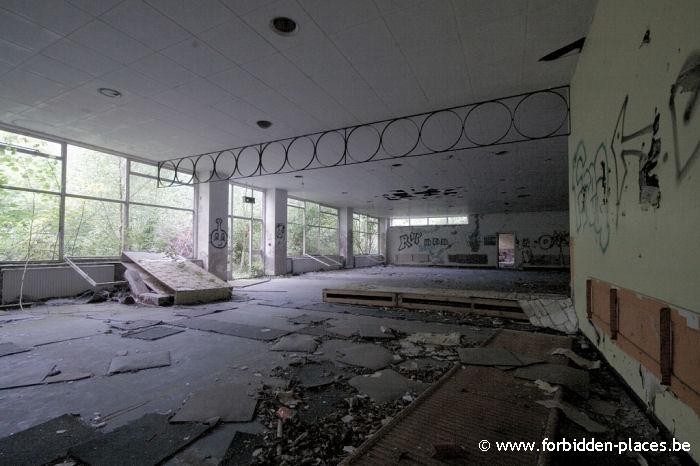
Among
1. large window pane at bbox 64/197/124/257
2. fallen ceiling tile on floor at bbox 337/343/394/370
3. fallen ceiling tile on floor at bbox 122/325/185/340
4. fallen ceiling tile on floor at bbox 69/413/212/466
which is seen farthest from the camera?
large window pane at bbox 64/197/124/257

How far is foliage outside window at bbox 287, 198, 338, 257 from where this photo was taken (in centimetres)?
1410

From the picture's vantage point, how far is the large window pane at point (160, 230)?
8.17 meters

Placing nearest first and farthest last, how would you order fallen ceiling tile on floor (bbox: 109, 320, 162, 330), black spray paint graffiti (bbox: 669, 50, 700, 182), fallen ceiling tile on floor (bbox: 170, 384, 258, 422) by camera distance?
black spray paint graffiti (bbox: 669, 50, 700, 182) → fallen ceiling tile on floor (bbox: 170, 384, 258, 422) → fallen ceiling tile on floor (bbox: 109, 320, 162, 330)

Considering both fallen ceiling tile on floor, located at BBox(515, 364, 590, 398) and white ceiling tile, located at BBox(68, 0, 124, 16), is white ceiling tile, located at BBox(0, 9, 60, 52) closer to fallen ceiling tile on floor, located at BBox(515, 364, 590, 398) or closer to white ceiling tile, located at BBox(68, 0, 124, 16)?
white ceiling tile, located at BBox(68, 0, 124, 16)

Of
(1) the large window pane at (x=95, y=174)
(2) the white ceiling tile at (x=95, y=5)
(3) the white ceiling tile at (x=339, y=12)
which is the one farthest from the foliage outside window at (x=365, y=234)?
(2) the white ceiling tile at (x=95, y=5)

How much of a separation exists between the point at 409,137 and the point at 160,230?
270 inches

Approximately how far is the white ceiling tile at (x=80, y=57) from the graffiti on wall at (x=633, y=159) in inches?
202

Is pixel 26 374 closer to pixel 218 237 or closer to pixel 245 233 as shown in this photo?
pixel 218 237

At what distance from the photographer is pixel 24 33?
3443 millimetres

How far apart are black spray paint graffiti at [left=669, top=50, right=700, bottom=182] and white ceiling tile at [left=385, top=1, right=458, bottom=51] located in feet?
6.83

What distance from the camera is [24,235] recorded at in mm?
6270

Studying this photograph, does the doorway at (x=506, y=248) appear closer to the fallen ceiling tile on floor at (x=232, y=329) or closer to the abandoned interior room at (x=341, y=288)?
the abandoned interior room at (x=341, y=288)

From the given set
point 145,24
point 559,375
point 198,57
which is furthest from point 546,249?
point 145,24

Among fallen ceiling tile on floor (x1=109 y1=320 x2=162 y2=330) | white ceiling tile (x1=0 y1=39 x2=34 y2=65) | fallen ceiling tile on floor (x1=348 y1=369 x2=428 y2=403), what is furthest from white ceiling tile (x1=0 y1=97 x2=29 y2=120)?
fallen ceiling tile on floor (x1=348 y1=369 x2=428 y2=403)
